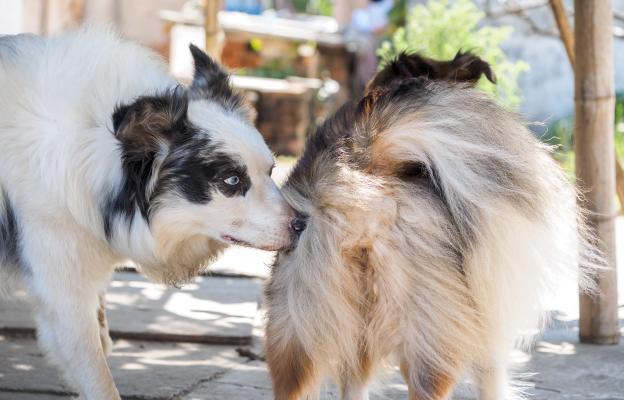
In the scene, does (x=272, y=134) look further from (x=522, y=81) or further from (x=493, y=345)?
(x=493, y=345)

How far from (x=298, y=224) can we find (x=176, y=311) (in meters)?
2.43

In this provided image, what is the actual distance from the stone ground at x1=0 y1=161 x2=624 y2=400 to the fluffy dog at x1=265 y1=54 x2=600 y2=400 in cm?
59

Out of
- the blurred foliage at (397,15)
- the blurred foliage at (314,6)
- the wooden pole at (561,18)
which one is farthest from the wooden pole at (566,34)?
the blurred foliage at (314,6)

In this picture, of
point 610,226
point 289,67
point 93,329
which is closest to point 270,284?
point 93,329

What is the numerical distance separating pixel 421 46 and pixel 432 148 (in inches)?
296

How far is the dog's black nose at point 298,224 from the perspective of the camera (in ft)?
10.3

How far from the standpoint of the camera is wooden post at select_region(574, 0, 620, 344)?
4500 millimetres

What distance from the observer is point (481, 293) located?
284 cm

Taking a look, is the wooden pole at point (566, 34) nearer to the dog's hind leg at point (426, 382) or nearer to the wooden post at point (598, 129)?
the wooden post at point (598, 129)

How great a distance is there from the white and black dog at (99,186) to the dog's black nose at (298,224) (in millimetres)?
18

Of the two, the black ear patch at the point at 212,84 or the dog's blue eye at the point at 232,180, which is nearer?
the dog's blue eye at the point at 232,180

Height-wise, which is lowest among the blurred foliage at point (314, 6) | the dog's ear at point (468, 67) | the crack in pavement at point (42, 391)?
the crack in pavement at point (42, 391)

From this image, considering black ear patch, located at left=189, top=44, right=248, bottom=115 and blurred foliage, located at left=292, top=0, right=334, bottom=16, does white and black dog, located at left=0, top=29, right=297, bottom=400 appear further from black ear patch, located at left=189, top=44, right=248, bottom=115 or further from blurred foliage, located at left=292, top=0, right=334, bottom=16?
blurred foliage, located at left=292, top=0, right=334, bottom=16

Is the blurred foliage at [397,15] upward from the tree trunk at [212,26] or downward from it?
upward
